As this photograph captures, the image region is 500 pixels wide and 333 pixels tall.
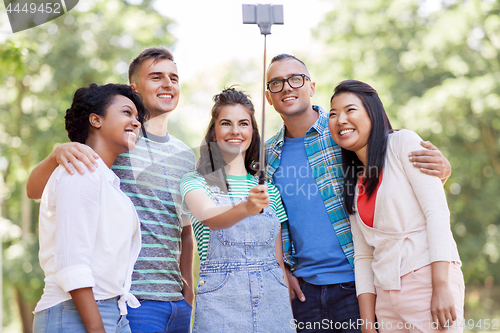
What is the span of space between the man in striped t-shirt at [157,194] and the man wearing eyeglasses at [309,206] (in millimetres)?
680

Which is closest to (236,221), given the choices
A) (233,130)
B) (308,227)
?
(233,130)

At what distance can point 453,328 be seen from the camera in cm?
230

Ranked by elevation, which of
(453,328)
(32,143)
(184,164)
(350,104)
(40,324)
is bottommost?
(453,328)

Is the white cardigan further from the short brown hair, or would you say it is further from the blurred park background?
the blurred park background

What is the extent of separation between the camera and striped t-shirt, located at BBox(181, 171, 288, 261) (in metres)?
2.59

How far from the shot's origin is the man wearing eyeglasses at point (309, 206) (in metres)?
2.88

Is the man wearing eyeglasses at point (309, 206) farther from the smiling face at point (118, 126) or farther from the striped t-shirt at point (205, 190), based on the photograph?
the smiling face at point (118, 126)

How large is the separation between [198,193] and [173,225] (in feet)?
1.11

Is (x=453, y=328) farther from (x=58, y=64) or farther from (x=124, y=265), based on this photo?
(x=58, y=64)

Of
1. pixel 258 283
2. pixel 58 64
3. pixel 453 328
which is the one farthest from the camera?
pixel 58 64

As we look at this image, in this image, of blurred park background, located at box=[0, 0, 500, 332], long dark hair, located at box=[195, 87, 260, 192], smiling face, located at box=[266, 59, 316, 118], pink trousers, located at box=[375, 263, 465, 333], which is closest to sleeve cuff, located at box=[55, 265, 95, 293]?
long dark hair, located at box=[195, 87, 260, 192]

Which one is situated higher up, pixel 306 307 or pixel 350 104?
pixel 350 104

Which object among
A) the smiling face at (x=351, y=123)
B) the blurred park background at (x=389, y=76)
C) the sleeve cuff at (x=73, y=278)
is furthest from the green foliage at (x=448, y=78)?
the sleeve cuff at (x=73, y=278)

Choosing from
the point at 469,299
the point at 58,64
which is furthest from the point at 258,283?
the point at 469,299
